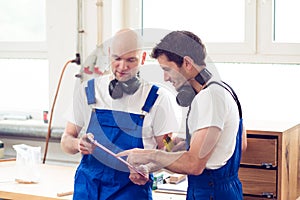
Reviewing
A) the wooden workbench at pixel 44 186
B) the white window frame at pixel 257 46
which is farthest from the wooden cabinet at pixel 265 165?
the white window frame at pixel 257 46

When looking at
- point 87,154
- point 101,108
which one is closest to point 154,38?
point 101,108

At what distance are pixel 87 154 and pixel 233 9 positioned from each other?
1.54m

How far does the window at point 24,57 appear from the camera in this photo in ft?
13.2

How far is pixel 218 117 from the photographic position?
2.08m

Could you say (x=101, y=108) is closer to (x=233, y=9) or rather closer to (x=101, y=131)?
(x=101, y=131)

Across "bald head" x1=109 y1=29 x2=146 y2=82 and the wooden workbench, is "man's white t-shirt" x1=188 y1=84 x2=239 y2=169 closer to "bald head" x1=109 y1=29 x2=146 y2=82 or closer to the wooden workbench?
"bald head" x1=109 y1=29 x2=146 y2=82

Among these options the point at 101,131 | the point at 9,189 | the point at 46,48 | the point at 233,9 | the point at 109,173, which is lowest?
the point at 9,189

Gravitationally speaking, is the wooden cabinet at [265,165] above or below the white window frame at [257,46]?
below

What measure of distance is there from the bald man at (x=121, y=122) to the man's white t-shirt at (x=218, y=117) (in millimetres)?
249

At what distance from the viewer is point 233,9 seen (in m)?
3.45

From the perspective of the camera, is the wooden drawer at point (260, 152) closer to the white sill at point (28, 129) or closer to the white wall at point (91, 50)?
the white wall at point (91, 50)

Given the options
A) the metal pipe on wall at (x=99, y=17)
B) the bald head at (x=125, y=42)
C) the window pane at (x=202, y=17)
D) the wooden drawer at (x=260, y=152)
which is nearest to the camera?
the bald head at (x=125, y=42)

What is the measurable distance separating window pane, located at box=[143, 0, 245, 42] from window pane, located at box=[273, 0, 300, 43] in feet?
0.67

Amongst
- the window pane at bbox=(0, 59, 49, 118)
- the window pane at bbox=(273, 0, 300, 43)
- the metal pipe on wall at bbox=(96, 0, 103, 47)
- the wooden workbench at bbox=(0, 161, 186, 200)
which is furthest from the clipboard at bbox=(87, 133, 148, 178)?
the window pane at bbox=(0, 59, 49, 118)
